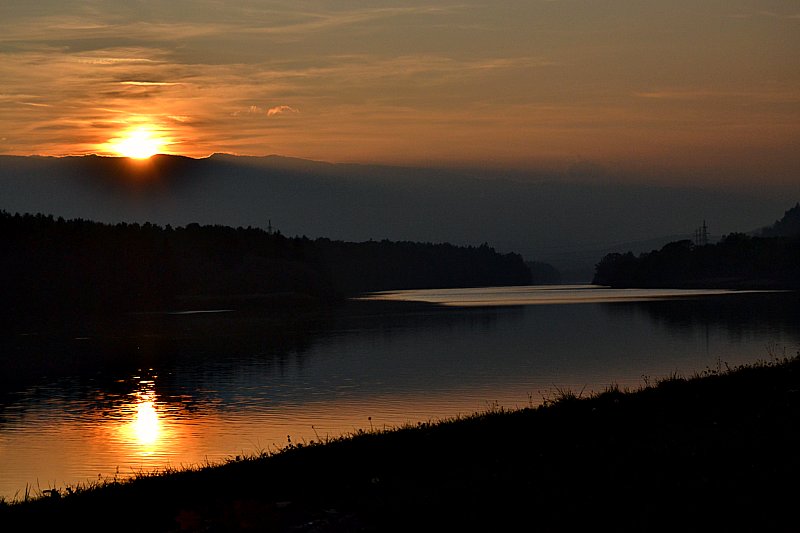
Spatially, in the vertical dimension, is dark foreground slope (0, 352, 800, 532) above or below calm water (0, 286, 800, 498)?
above

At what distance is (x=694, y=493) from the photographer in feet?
44.7

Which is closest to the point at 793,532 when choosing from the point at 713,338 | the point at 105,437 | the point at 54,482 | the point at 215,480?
the point at 215,480

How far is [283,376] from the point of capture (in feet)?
179

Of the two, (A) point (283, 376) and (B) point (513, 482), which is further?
(A) point (283, 376)

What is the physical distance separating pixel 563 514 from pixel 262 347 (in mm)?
65630

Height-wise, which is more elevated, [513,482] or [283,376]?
[513,482]

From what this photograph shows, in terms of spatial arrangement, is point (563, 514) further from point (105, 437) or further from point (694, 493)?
point (105, 437)

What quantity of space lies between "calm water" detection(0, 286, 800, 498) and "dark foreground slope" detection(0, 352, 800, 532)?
9402mm

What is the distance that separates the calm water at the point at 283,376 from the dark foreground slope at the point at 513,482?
9402 millimetres

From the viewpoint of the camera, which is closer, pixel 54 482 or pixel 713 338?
pixel 54 482

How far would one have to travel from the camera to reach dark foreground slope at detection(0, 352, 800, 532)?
1321 centimetres

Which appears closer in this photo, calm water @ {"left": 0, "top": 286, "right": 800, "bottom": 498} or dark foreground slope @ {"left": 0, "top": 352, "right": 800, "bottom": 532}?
dark foreground slope @ {"left": 0, "top": 352, "right": 800, "bottom": 532}

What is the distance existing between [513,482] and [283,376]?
40320 millimetres

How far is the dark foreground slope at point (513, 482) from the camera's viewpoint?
13.2 metres
